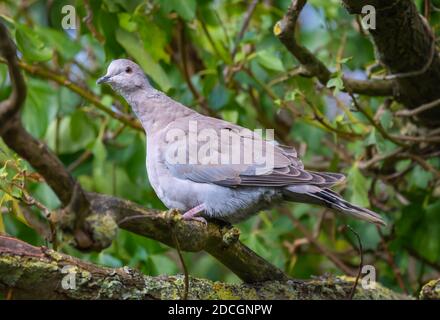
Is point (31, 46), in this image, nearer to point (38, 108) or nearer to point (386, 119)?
point (38, 108)

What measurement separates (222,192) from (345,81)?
0.93 meters

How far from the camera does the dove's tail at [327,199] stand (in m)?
3.26

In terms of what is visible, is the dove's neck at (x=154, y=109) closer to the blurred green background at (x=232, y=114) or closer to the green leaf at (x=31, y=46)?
the blurred green background at (x=232, y=114)

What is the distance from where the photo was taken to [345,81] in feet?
13.0

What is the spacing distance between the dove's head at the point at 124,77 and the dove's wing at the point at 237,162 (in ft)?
1.54

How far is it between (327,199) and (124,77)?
1.24 m

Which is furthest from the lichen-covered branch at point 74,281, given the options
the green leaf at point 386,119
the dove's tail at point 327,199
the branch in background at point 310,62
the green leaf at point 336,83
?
the green leaf at point 386,119

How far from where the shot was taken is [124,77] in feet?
13.0

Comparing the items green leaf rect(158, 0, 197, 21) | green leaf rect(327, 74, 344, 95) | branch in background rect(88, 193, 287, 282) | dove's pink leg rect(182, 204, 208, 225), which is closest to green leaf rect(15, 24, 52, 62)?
green leaf rect(158, 0, 197, 21)

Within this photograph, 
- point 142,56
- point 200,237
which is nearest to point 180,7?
point 142,56

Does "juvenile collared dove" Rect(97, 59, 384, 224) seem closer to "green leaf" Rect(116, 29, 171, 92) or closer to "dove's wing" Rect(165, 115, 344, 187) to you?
"dove's wing" Rect(165, 115, 344, 187)

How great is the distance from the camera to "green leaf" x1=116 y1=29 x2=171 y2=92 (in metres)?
4.06
